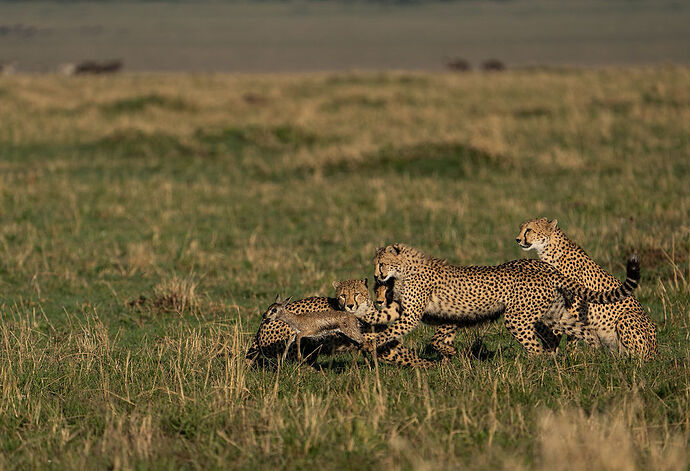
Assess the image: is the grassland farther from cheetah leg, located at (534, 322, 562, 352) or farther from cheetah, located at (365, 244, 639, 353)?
cheetah, located at (365, 244, 639, 353)

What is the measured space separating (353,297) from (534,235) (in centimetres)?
156

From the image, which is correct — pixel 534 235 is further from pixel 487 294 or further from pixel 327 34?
pixel 327 34

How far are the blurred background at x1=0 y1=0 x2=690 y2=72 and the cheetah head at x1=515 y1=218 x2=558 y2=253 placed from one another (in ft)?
214

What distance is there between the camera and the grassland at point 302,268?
179 inches

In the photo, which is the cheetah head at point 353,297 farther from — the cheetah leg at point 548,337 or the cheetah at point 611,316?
the cheetah at point 611,316

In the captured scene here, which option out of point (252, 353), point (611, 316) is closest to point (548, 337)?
point (611, 316)

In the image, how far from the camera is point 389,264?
20.8ft

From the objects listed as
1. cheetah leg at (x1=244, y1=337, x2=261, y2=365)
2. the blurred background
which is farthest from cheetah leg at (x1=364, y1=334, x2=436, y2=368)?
the blurred background

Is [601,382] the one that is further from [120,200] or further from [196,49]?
[196,49]

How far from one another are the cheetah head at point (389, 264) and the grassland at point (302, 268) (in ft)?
2.19

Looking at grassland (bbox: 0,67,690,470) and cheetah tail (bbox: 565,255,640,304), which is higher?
cheetah tail (bbox: 565,255,640,304)

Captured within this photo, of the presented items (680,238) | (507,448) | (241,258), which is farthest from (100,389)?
(680,238)

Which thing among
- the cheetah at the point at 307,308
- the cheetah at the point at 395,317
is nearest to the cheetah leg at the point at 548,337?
the cheetah at the point at 395,317

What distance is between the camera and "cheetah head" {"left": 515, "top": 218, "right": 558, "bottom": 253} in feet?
22.2
